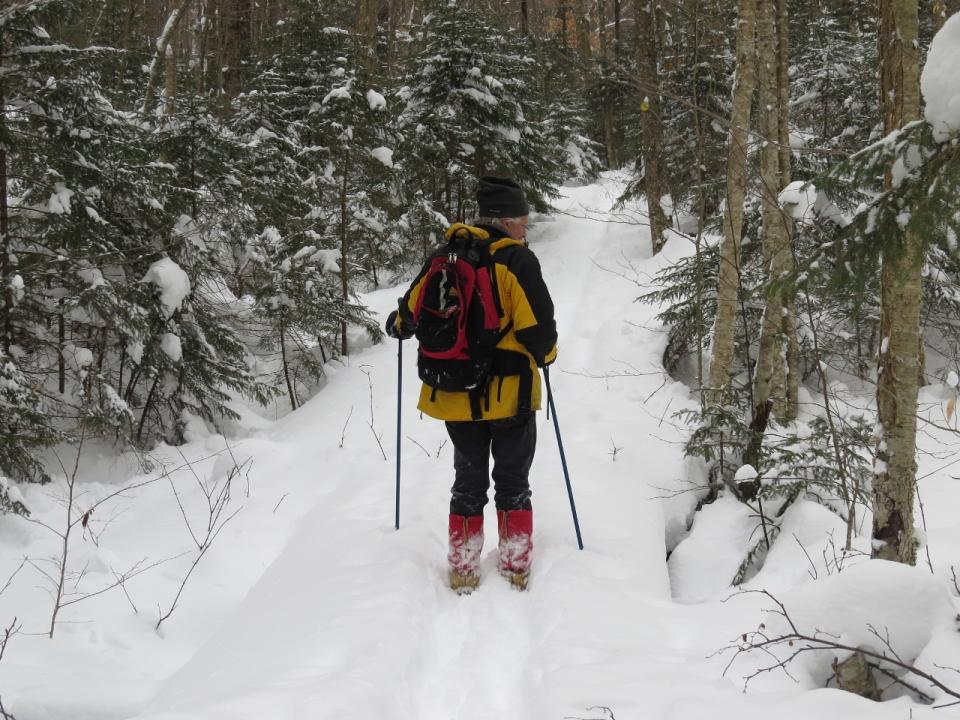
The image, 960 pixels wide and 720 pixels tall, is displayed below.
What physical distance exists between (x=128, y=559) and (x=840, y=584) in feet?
18.6

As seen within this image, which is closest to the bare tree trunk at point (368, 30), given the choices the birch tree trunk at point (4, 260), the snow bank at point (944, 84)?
the birch tree trunk at point (4, 260)

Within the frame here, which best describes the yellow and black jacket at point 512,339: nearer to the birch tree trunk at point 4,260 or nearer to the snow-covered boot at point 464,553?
the snow-covered boot at point 464,553

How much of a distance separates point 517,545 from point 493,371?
1152mm

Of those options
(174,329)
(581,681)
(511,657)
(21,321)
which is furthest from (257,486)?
(581,681)

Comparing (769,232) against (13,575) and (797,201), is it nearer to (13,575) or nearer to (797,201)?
(797,201)

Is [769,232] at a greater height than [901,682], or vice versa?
[769,232]

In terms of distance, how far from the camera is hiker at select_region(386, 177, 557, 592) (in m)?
3.95

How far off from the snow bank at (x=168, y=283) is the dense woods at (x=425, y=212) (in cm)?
4

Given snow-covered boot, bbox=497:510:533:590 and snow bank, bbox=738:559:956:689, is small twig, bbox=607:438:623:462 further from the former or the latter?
snow bank, bbox=738:559:956:689

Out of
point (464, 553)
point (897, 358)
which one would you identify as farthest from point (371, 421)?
point (897, 358)

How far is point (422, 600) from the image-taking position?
13.1 feet

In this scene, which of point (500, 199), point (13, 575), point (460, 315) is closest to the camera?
point (460, 315)

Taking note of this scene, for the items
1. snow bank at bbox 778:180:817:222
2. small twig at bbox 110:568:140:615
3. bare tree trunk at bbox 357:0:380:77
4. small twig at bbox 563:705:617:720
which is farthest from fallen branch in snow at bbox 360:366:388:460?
bare tree trunk at bbox 357:0:380:77

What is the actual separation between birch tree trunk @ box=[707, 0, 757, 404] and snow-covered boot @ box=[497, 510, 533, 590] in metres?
3.10
